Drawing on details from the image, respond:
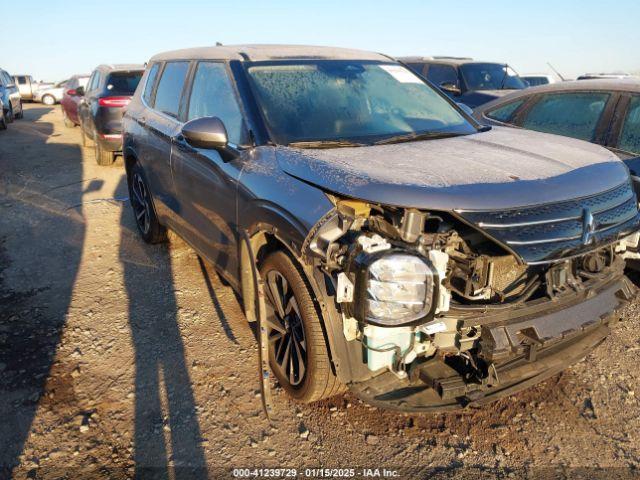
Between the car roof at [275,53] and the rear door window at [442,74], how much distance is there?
212 inches

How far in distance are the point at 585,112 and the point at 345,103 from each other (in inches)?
104

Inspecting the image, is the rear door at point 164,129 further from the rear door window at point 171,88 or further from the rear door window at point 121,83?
the rear door window at point 121,83

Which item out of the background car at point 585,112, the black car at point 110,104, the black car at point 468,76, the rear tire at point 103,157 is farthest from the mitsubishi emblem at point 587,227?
the rear tire at point 103,157

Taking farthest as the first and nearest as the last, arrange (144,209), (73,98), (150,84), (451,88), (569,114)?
(73,98) < (451,88) < (144,209) < (150,84) < (569,114)

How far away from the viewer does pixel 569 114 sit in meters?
4.70

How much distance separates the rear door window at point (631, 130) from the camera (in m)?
4.16

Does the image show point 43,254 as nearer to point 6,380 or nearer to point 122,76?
point 6,380

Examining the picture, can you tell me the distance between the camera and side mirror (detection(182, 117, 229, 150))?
9.18 feet

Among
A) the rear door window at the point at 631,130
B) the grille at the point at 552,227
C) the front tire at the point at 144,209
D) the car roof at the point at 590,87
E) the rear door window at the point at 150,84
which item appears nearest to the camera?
the grille at the point at 552,227

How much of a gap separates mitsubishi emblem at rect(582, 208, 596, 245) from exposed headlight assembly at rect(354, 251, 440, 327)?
75cm

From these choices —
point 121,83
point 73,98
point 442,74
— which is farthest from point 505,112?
point 73,98

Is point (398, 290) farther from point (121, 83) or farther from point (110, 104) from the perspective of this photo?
point (121, 83)

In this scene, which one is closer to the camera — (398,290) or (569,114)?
(398,290)

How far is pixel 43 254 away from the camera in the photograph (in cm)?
496
